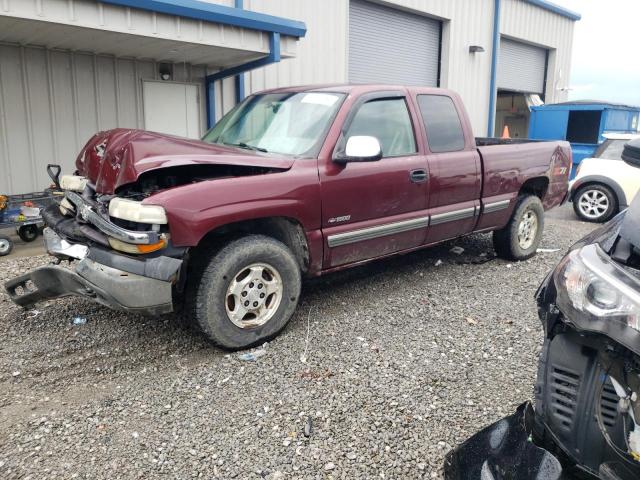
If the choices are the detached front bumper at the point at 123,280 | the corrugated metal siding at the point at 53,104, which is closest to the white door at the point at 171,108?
the corrugated metal siding at the point at 53,104

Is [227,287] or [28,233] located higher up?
[227,287]

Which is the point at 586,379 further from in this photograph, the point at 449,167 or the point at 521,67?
the point at 521,67

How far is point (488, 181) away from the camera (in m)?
5.41

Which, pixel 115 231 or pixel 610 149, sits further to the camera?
pixel 610 149

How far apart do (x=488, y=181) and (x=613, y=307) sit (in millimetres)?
4068

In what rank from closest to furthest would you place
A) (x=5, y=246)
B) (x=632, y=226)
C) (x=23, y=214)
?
(x=632, y=226)
(x=5, y=246)
(x=23, y=214)

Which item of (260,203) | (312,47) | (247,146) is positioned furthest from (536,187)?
(312,47)

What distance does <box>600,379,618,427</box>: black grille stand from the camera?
5.20 ft

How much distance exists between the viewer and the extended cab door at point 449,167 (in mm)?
4867

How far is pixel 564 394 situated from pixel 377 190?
2802 millimetres

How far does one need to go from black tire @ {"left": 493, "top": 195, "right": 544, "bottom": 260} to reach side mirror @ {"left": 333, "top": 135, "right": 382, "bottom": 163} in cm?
273

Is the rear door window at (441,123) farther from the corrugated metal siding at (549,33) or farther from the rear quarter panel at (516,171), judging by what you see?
the corrugated metal siding at (549,33)

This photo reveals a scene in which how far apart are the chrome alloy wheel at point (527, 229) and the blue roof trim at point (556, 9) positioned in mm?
12632

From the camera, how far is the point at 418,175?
4648 millimetres
